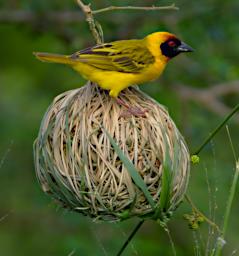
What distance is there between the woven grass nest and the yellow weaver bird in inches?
7.0

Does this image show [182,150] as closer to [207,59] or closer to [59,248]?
[59,248]

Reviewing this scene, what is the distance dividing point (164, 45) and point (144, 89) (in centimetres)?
240

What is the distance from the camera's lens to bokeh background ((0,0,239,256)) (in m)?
6.80

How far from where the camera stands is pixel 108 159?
3953mm

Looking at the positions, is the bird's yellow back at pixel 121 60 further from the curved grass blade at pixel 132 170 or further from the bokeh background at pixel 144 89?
the bokeh background at pixel 144 89

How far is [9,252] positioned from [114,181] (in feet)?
14.3

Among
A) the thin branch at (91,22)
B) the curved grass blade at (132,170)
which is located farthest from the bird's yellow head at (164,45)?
the curved grass blade at (132,170)

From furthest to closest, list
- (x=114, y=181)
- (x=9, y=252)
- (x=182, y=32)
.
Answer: (x=9, y=252) < (x=182, y=32) < (x=114, y=181)

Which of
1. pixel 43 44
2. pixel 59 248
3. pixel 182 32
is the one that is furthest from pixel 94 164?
pixel 43 44

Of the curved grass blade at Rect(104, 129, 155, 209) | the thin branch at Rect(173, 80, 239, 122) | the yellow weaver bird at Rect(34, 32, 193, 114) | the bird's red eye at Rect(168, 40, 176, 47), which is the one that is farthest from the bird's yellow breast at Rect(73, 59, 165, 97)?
the thin branch at Rect(173, 80, 239, 122)

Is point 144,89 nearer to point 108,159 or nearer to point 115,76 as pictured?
point 115,76

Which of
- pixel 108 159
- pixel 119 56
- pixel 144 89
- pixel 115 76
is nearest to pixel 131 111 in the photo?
pixel 108 159

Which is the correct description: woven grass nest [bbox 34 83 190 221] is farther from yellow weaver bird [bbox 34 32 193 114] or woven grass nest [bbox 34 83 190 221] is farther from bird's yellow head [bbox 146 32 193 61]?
bird's yellow head [bbox 146 32 193 61]

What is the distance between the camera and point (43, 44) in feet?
28.6
